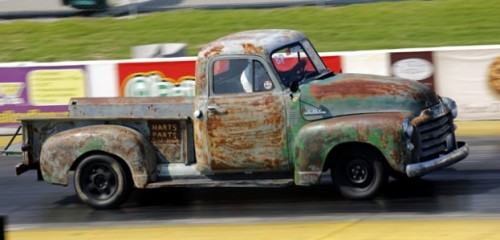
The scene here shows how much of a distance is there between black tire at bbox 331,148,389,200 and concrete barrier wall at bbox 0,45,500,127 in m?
6.48

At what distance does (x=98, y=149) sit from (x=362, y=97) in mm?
3134

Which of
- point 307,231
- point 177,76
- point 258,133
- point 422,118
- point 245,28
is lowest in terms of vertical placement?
point 307,231

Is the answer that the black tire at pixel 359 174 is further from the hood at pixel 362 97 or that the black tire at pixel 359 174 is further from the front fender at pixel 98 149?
the front fender at pixel 98 149

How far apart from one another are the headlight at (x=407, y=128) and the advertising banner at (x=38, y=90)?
916 centimetres

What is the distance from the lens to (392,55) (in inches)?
691

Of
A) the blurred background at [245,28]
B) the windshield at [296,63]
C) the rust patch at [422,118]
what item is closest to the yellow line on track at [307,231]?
the blurred background at [245,28]

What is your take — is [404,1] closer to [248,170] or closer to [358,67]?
[358,67]

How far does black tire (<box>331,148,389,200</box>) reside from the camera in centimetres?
1105

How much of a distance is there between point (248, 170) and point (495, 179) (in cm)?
310

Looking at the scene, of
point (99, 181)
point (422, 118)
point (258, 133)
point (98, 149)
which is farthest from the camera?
point (99, 181)

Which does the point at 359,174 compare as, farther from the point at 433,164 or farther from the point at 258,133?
the point at 258,133

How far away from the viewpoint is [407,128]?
1066 cm

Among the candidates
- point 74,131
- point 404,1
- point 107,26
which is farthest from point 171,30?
point 74,131

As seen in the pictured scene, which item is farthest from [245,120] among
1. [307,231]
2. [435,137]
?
[435,137]
